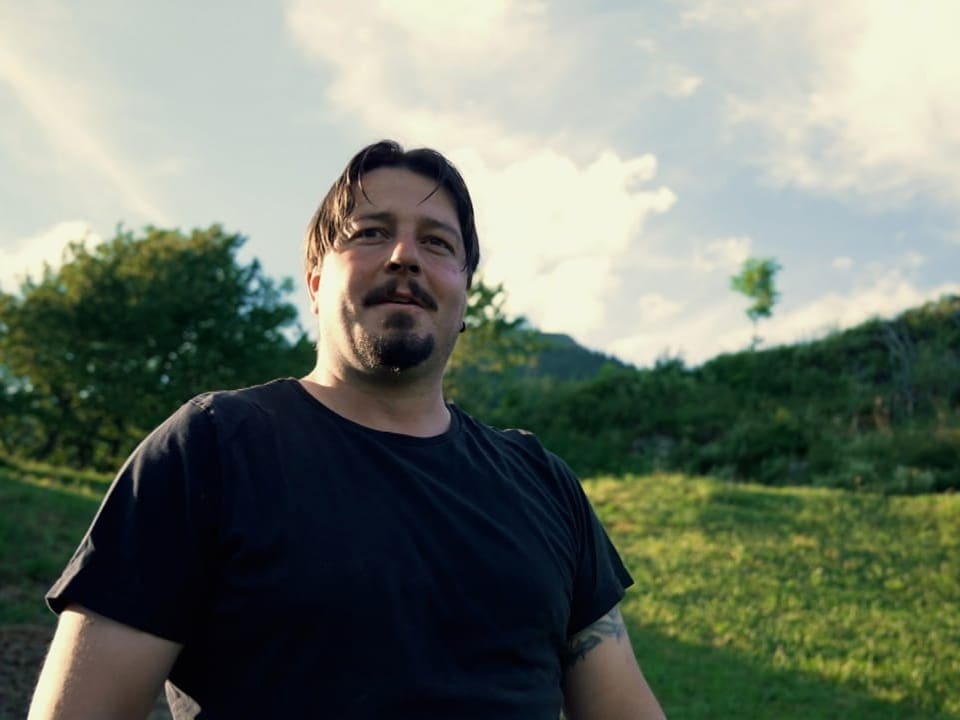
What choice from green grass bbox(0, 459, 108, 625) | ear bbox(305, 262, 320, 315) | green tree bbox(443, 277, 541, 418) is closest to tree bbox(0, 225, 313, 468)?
green tree bbox(443, 277, 541, 418)

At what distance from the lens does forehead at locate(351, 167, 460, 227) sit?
2.13 m

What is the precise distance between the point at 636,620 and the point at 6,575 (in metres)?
5.19

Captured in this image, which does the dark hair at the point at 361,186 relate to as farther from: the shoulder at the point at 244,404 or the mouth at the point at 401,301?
the shoulder at the point at 244,404

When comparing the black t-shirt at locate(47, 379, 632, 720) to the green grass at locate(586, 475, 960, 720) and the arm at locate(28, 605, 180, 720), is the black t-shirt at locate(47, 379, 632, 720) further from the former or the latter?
the green grass at locate(586, 475, 960, 720)

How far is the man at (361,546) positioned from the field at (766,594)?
4.01 m

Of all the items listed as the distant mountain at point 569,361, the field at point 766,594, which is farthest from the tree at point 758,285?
the field at point 766,594

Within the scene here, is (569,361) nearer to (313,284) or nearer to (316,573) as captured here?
(313,284)

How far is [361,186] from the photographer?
216cm

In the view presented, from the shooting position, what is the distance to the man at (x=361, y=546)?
1575mm

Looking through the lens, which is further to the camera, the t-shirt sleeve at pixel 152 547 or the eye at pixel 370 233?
the eye at pixel 370 233

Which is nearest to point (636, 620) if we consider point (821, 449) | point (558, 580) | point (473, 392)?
point (558, 580)

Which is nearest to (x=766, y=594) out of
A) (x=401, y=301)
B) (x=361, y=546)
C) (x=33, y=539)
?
(x=33, y=539)

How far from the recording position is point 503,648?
1.78 meters

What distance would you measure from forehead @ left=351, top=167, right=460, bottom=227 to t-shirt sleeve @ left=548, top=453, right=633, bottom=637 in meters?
0.64
